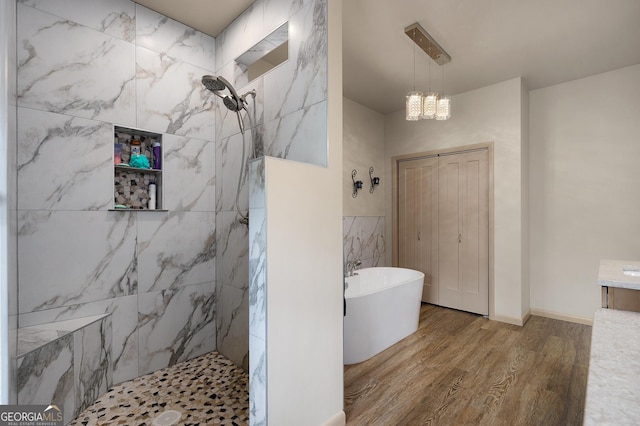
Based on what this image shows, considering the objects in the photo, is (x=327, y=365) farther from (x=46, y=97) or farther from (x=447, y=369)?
(x=46, y=97)

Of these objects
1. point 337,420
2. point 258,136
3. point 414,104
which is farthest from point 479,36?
point 337,420

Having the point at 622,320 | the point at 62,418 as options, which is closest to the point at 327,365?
the point at 622,320

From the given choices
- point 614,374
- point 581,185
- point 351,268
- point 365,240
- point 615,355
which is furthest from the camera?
point 365,240

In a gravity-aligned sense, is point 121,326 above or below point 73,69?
below

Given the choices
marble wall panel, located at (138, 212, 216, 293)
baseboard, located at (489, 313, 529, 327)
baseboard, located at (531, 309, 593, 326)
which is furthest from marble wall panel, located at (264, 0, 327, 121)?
baseboard, located at (531, 309, 593, 326)

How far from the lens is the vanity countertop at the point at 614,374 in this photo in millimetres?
646

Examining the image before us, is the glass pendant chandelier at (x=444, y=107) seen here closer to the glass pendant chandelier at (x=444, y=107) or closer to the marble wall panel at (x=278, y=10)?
the glass pendant chandelier at (x=444, y=107)

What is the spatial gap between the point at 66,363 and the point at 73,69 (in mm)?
1914

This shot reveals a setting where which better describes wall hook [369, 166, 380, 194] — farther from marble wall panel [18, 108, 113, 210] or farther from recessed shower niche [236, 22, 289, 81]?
marble wall panel [18, 108, 113, 210]

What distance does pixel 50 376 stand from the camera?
1755mm

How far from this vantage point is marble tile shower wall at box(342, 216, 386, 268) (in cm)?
387

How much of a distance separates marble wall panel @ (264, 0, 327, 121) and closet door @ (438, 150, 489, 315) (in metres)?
2.83

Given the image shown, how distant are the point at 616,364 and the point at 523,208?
3039 mm

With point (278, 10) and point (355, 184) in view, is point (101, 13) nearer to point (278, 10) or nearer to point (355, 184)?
point (278, 10)
